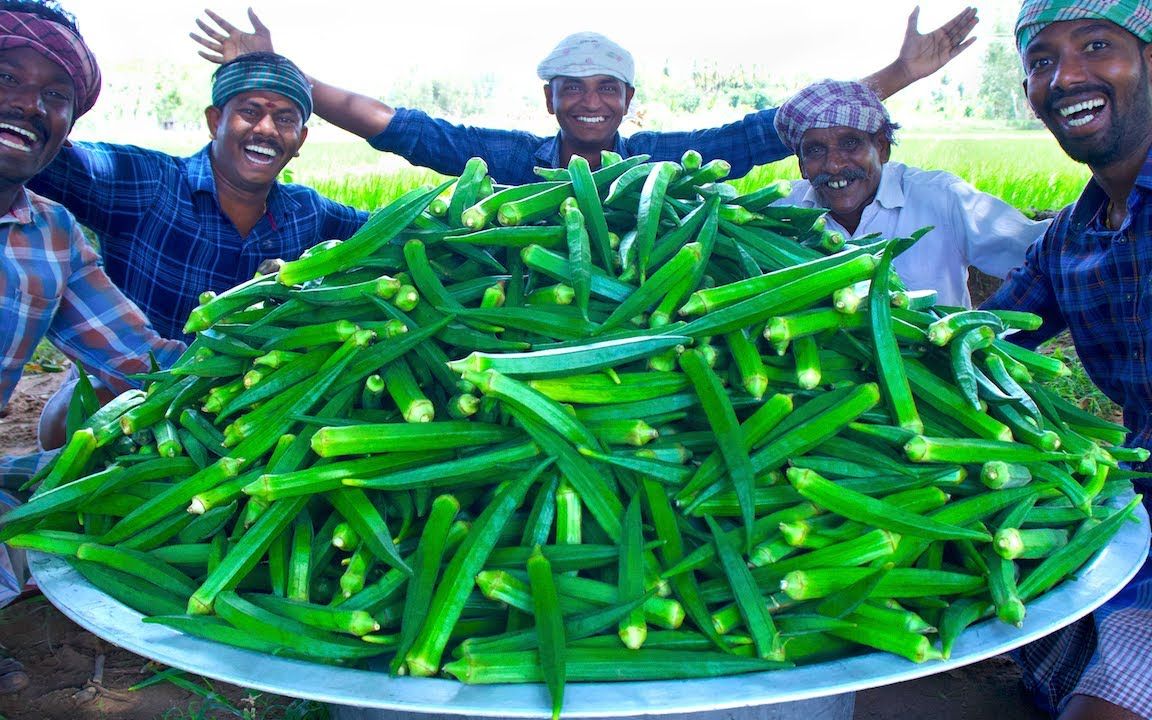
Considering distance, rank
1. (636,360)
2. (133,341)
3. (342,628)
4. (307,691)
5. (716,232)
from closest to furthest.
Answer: (307,691) → (342,628) → (636,360) → (716,232) → (133,341)

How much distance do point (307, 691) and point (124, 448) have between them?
99 cm

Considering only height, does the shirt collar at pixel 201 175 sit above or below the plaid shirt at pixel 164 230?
above

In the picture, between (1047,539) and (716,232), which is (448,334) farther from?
(1047,539)

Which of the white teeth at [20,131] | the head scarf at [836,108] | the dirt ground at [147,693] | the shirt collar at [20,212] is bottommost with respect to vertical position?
the dirt ground at [147,693]

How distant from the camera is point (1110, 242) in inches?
111

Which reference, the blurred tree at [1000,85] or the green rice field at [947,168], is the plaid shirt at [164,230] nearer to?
the green rice field at [947,168]

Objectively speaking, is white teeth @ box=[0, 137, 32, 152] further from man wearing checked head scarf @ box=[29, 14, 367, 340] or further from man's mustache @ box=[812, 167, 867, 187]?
man's mustache @ box=[812, 167, 867, 187]

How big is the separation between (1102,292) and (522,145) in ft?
10.1

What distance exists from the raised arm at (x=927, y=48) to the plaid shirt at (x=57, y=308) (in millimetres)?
3625

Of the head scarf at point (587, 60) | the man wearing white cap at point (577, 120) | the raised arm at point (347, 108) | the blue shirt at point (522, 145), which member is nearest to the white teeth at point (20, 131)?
the man wearing white cap at point (577, 120)

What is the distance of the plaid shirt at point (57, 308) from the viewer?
9.80 ft

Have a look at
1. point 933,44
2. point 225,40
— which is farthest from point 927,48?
point 225,40

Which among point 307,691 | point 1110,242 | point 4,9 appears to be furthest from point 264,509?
point 1110,242

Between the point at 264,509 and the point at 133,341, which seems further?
the point at 133,341
